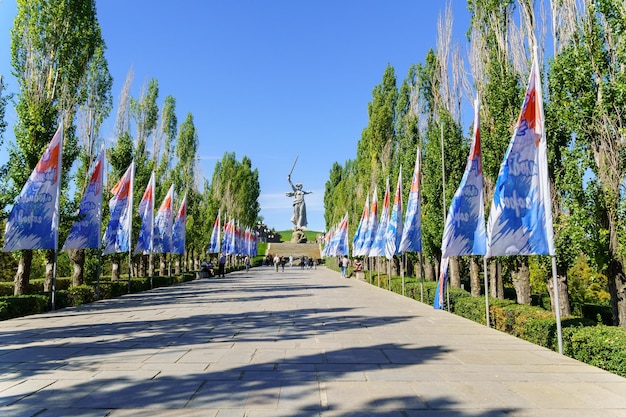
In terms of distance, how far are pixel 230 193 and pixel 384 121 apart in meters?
31.4

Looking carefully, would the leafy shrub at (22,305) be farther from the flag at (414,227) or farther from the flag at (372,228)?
the flag at (372,228)

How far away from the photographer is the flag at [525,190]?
319 inches

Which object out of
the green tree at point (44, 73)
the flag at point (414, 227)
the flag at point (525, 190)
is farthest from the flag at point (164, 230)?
the flag at point (525, 190)

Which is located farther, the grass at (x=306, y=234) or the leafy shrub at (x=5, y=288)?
the grass at (x=306, y=234)

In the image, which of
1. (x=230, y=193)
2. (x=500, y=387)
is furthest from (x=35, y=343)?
(x=230, y=193)

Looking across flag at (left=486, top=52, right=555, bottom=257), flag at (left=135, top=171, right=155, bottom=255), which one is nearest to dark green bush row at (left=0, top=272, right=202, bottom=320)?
flag at (left=135, top=171, right=155, bottom=255)

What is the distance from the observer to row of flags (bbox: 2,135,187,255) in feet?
41.0

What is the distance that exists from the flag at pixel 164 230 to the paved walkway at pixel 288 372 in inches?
479

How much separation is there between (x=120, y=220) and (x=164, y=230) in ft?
16.7

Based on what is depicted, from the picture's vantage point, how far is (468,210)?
11.4 meters

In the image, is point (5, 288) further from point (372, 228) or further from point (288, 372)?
point (288, 372)

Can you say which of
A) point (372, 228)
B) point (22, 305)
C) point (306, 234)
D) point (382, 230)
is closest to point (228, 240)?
point (372, 228)

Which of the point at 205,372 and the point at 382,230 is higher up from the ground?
the point at 382,230

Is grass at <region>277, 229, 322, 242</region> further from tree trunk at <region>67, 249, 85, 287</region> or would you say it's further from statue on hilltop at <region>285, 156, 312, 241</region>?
tree trunk at <region>67, 249, 85, 287</region>
